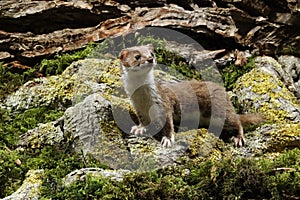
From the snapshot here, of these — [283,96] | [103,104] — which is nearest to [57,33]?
[103,104]

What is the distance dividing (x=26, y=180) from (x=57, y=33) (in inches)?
127

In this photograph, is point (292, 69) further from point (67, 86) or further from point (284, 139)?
point (67, 86)

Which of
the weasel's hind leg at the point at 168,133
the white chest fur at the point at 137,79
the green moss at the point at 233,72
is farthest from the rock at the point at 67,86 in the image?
the green moss at the point at 233,72

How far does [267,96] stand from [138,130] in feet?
6.47

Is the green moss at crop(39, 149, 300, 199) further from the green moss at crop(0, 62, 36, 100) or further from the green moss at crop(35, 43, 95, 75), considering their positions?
the green moss at crop(35, 43, 95, 75)

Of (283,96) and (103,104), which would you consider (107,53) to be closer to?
(103,104)

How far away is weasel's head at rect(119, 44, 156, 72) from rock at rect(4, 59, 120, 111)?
96 centimetres

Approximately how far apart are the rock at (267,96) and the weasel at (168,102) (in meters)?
0.36

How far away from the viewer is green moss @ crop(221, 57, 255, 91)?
7703 millimetres

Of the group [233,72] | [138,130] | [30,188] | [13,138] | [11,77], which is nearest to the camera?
[30,188]

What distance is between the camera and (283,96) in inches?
282

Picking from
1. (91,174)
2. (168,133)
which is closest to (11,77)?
(168,133)

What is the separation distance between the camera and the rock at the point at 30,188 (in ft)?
15.8

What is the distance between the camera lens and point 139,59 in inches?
231
